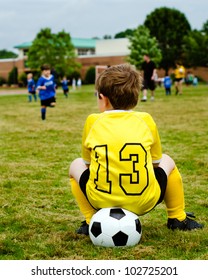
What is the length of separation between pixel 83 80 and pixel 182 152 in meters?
70.0

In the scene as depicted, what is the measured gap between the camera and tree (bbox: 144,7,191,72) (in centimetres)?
7706

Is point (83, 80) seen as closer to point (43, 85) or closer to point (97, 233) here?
point (43, 85)

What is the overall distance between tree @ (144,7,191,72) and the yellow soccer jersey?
7363 centimetres

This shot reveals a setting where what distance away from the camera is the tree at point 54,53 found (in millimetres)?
74000

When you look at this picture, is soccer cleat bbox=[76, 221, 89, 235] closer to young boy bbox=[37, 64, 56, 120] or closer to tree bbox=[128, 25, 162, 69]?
young boy bbox=[37, 64, 56, 120]

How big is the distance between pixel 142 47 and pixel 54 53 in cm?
1268

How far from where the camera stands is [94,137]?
396cm

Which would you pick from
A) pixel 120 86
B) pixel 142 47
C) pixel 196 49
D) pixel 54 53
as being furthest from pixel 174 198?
pixel 142 47

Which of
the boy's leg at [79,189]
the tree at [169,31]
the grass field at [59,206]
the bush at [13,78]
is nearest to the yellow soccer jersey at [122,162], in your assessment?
the boy's leg at [79,189]

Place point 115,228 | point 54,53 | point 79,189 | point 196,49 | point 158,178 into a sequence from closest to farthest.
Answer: point 115,228
point 158,178
point 79,189
point 196,49
point 54,53

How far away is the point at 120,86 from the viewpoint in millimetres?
3896

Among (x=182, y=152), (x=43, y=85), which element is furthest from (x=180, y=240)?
(x=43, y=85)

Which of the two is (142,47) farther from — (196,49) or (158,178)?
(158,178)
